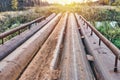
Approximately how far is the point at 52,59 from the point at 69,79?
6.47 feet

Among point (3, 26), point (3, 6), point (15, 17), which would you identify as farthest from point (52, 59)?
point (3, 6)

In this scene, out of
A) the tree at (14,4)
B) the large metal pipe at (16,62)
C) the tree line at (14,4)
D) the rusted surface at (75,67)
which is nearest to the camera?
the rusted surface at (75,67)

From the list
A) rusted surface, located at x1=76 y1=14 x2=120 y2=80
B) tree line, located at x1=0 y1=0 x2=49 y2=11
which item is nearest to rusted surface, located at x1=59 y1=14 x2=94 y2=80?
rusted surface, located at x1=76 y1=14 x2=120 y2=80

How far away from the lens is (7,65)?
7016mm

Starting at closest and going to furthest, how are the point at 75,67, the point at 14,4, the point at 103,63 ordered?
1. the point at 75,67
2. the point at 103,63
3. the point at 14,4

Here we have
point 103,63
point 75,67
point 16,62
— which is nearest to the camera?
point 75,67

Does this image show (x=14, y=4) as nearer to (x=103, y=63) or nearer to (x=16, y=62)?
(x=16, y=62)

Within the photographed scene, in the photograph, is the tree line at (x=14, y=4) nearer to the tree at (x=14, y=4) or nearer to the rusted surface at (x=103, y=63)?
the tree at (x=14, y=4)

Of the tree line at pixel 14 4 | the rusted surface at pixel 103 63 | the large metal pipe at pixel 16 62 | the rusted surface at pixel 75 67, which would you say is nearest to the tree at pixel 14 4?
the tree line at pixel 14 4

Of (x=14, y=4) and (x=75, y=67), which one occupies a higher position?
(x=75, y=67)

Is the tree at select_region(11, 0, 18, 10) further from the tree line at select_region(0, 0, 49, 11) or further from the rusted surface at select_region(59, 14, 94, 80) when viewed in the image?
the rusted surface at select_region(59, 14, 94, 80)

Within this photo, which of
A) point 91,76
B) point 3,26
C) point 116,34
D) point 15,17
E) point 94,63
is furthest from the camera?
point 15,17

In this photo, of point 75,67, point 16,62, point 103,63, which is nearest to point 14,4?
point 16,62

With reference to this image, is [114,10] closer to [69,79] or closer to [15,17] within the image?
[15,17]
